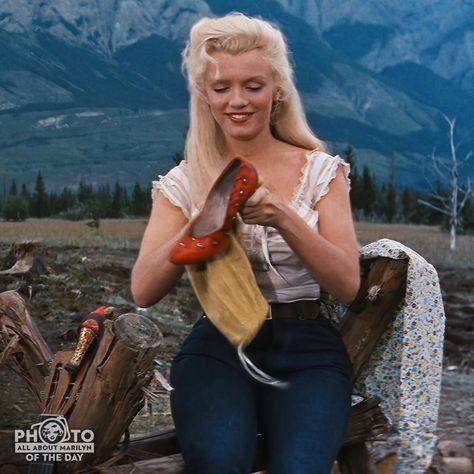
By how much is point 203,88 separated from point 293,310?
2.45 feet

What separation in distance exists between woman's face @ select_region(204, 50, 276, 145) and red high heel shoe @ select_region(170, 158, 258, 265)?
0.39 meters

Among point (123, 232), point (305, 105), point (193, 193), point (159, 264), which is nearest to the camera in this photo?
point (159, 264)

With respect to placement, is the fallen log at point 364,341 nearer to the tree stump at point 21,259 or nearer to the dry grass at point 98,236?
the tree stump at point 21,259

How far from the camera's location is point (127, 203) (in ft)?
119

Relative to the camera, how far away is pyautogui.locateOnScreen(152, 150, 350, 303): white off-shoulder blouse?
108 inches

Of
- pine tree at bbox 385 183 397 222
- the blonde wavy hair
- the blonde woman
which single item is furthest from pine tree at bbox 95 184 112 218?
the blonde woman

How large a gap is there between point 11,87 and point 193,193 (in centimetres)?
15648

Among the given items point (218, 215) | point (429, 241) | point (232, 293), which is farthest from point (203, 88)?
point (429, 241)

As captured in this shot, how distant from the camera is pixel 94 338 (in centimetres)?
282

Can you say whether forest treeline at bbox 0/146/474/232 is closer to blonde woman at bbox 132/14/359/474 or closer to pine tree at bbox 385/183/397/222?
pine tree at bbox 385/183/397/222

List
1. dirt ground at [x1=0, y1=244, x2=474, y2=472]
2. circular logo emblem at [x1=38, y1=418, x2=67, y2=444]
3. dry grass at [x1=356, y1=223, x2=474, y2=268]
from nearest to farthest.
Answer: circular logo emblem at [x1=38, y1=418, x2=67, y2=444]
dirt ground at [x1=0, y1=244, x2=474, y2=472]
dry grass at [x1=356, y1=223, x2=474, y2=268]

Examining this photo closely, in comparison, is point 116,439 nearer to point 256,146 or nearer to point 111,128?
point 256,146

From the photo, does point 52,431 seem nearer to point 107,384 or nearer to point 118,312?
point 107,384

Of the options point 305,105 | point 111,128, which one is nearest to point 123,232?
point 305,105
